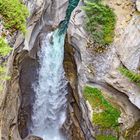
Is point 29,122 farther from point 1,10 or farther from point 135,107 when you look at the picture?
point 1,10

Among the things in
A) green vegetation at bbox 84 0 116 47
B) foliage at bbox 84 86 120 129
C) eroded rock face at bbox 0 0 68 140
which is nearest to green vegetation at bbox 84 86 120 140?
foliage at bbox 84 86 120 129

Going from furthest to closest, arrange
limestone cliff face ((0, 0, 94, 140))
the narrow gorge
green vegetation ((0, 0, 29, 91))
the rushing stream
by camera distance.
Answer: the rushing stream → limestone cliff face ((0, 0, 94, 140)) → the narrow gorge → green vegetation ((0, 0, 29, 91))

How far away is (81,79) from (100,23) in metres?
2.62

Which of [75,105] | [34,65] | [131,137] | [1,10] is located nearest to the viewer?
[1,10]

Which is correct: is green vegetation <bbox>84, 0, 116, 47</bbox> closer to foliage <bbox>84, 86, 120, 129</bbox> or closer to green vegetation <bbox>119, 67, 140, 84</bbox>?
green vegetation <bbox>119, 67, 140, 84</bbox>

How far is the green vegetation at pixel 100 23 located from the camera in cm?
1505

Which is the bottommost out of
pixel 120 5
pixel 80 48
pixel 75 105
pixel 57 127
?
pixel 57 127

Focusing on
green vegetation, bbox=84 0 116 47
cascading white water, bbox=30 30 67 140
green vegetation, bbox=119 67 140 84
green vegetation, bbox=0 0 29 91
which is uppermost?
green vegetation, bbox=0 0 29 91

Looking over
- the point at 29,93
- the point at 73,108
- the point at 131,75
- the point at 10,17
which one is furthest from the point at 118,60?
the point at 10,17

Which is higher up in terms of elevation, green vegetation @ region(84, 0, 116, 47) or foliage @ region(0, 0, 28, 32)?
foliage @ region(0, 0, 28, 32)

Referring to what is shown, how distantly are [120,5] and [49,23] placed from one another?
6.14 meters

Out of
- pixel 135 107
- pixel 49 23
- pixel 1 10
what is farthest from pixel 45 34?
pixel 1 10

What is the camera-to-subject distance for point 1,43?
353 inches

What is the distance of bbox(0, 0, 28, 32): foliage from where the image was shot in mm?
10102
